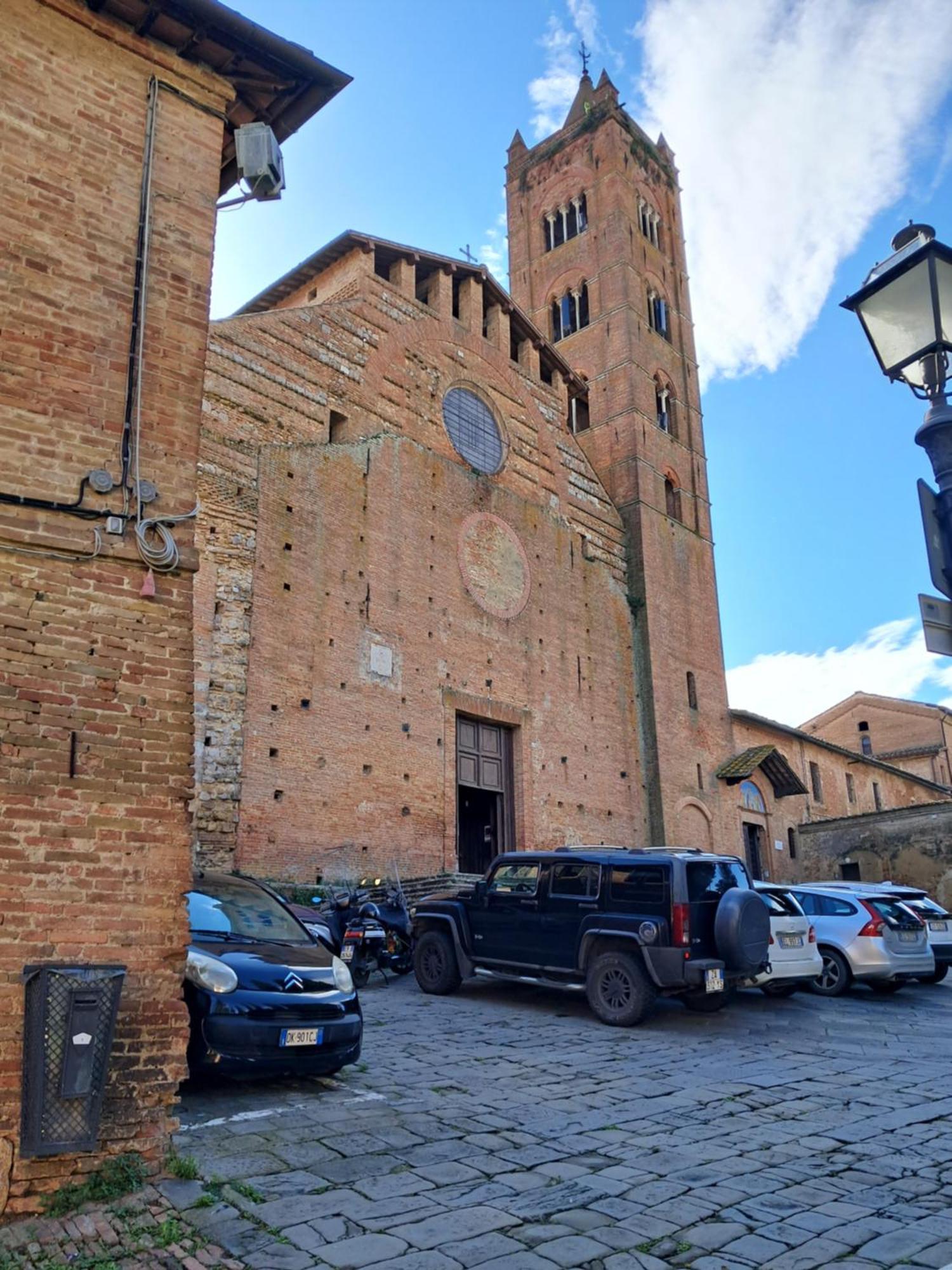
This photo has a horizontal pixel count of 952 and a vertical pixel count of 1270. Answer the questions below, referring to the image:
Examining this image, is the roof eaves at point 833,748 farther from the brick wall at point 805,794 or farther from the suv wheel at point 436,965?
the suv wheel at point 436,965

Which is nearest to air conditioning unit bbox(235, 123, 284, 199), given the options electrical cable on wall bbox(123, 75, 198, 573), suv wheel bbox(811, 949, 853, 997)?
electrical cable on wall bbox(123, 75, 198, 573)

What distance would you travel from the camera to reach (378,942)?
431 inches

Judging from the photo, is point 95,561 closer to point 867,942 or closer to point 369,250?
point 867,942

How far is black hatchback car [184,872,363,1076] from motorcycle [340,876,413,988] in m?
4.18

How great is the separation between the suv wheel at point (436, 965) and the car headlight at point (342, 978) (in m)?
3.57

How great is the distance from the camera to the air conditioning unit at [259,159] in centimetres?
Result: 663

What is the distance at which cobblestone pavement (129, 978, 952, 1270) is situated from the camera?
3748 millimetres

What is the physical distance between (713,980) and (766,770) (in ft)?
64.8

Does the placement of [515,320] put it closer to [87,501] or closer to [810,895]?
[810,895]

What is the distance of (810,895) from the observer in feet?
38.3

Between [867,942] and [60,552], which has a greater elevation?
[60,552]

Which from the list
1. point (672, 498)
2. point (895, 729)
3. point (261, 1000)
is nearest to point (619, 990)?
point (261, 1000)

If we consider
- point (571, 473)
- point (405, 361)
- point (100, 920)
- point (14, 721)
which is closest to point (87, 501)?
point (14, 721)

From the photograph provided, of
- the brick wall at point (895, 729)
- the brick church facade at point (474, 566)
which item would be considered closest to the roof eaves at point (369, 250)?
the brick church facade at point (474, 566)
